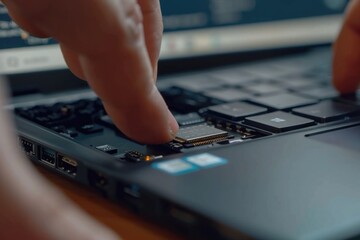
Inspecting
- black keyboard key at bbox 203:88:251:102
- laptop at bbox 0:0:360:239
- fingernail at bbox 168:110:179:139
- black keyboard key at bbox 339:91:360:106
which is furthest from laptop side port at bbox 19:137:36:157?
black keyboard key at bbox 339:91:360:106

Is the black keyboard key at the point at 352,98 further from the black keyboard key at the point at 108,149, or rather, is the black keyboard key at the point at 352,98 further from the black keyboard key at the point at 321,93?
the black keyboard key at the point at 108,149

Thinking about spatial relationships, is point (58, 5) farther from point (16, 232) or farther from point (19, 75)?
point (19, 75)

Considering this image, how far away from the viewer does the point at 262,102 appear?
671 millimetres

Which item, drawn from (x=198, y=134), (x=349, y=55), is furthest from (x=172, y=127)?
(x=349, y=55)

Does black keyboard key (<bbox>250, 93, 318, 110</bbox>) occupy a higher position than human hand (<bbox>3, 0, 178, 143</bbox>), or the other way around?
human hand (<bbox>3, 0, 178, 143</bbox>)

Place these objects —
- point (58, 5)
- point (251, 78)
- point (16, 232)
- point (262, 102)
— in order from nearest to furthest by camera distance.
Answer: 1. point (16, 232)
2. point (58, 5)
3. point (262, 102)
4. point (251, 78)

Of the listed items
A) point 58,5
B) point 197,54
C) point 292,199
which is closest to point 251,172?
point 292,199

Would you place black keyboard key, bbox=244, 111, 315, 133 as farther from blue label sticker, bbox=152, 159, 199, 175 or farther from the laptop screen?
the laptop screen

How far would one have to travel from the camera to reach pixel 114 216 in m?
0.45

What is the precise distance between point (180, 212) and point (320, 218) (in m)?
0.08

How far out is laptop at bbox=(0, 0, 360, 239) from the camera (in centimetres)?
39

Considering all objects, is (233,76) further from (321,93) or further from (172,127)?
(172,127)

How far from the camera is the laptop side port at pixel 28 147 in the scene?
528mm

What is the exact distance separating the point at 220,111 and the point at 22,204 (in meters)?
0.33
